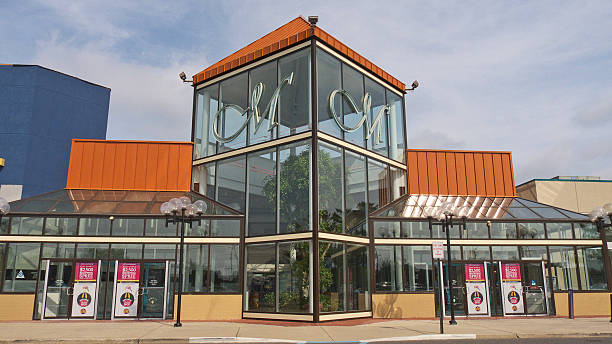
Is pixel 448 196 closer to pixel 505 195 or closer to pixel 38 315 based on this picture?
pixel 505 195

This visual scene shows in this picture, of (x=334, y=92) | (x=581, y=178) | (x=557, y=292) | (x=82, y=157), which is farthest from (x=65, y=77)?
(x=581, y=178)

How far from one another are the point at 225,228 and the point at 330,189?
4.45m

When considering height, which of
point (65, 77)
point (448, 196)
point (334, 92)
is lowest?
point (448, 196)

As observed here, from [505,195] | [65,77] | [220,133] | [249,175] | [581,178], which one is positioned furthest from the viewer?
[581,178]

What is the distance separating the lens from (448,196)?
2234 cm

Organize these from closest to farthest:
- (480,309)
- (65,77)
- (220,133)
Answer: (480,309) → (220,133) → (65,77)

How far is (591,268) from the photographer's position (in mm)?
19266

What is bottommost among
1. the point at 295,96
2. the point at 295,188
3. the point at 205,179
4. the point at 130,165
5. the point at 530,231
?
the point at 530,231

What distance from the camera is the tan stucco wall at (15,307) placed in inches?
663

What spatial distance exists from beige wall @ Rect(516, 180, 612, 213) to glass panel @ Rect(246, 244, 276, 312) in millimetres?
24733

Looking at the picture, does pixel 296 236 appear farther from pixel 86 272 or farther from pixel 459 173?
pixel 459 173

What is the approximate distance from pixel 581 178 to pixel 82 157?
37.9m

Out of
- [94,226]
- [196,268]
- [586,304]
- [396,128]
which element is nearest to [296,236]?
[196,268]

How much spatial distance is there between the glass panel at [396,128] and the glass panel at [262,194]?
619cm
